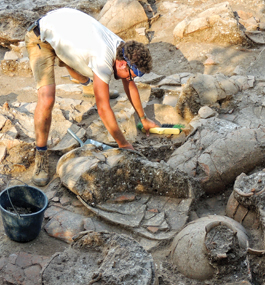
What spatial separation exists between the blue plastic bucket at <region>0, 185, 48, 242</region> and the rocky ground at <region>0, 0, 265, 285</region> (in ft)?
0.41

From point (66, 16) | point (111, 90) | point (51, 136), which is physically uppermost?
point (66, 16)

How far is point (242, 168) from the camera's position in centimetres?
358

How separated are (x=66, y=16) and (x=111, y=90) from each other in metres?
2.17

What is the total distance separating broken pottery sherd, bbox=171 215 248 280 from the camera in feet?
7.90

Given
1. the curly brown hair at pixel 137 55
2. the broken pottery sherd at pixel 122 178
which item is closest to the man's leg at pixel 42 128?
the broken pottery sherd at pixel 122 178

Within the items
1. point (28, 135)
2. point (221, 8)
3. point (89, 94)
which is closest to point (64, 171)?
point (28, 135)

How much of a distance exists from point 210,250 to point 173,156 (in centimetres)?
164

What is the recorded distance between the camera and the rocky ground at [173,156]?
266 centimetres

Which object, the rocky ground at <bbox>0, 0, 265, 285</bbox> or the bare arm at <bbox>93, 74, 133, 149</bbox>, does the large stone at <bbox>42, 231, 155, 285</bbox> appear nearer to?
the rocky ground at <bbox>0, 0, 265, 285</bbox>

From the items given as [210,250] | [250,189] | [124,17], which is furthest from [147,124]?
[124,17]

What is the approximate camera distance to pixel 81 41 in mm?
3568

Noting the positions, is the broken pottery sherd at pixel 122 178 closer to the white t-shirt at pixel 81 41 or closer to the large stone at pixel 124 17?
the white t-shirt at pixel 81 41

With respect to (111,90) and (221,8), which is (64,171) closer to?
(111,90)

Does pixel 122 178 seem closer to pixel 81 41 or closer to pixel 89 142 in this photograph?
pixel 89 142
